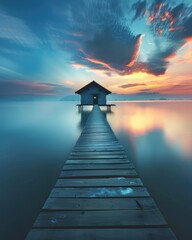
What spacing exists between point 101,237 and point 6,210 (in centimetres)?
346

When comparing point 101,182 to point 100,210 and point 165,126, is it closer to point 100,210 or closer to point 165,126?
point 100,210

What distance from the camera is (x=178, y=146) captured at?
10.1 meters

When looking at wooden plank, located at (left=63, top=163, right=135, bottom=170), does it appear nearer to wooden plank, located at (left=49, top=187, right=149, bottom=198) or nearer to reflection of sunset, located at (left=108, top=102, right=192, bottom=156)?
wooden plank, located at (left=49, top=187, right=149, bottom=198)

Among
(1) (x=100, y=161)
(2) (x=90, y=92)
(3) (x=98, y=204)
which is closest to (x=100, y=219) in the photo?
(3) (x=98, y=204)

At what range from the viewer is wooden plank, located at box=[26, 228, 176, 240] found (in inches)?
63.7

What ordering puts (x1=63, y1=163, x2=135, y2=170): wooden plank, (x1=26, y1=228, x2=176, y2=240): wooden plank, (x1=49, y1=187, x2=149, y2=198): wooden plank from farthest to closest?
(x1=63, y1=163, x2=135, y2=170): wooden plank
(x1=49, y1=187, x2=149, y2=198): wooden plank
(x1=26, y1=228, x2=176, y2=240): wooden plank

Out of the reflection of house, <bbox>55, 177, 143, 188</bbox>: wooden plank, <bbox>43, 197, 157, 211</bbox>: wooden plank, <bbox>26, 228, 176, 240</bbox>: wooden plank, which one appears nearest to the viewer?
<bbox>26, 228, 176, 240</bbox>: wooden plank

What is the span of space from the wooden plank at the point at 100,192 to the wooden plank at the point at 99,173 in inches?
20.1

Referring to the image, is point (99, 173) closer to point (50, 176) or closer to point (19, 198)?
point (19, 198)

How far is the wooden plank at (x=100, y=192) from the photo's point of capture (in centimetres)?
236

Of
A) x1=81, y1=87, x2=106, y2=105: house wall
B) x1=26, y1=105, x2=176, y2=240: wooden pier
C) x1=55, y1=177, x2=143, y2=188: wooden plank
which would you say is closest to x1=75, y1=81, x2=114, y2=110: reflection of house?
x1=81, y1=87, x2=106, y2=105: house wall

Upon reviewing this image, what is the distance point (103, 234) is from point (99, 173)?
1.55 m

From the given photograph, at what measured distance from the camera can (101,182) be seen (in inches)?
110

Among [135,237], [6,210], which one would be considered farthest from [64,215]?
[6,210]
